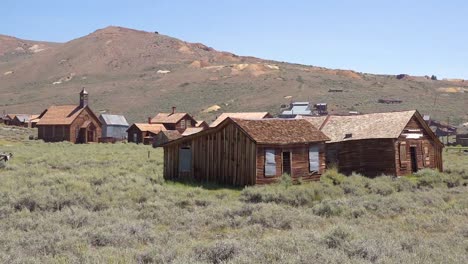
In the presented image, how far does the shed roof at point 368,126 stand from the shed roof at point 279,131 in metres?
4.29

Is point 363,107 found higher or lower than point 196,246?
higher

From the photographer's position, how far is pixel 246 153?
2052 centimetres

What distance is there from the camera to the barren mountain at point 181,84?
9519 centimetres

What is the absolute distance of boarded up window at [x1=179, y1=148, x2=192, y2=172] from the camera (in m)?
22.2

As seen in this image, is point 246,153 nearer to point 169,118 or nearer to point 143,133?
point 143,133

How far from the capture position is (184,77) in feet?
409

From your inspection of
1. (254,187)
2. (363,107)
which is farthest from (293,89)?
(254,187)

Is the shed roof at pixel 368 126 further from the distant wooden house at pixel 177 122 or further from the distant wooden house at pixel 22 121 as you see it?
the distant wooden house at pixel 22 121

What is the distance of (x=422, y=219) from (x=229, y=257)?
7208 mm

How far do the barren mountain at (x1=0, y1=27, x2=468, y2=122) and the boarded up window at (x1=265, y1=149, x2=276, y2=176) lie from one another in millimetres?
64683

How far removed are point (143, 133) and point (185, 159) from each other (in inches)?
1384

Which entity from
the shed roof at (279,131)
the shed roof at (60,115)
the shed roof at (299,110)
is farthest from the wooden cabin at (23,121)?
the shed roof at (279,131)

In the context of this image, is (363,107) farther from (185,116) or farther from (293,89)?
(185,116)

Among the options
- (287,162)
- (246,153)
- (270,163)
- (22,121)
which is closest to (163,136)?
(287,162)
